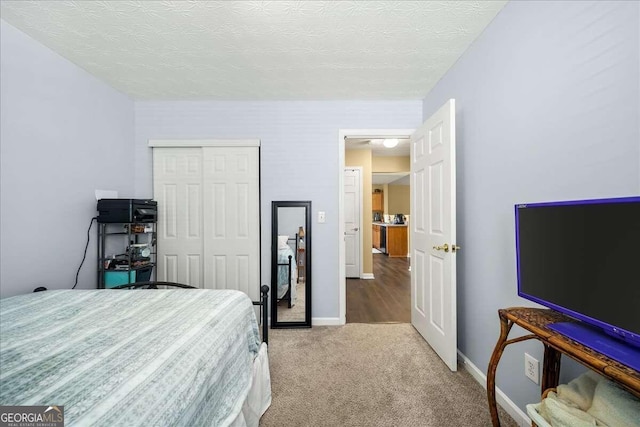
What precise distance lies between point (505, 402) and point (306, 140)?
112 inches

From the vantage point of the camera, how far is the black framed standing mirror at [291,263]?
2957 mm

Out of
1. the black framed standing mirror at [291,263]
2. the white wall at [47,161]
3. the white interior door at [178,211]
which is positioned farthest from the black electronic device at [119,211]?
the black framed standing mirror at [291,263]

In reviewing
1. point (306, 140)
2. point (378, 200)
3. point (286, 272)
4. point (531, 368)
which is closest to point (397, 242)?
point (378, 200)

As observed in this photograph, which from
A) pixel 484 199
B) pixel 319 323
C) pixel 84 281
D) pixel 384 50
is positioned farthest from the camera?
pixel 319 323

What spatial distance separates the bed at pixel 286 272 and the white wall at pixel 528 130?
1.72 m

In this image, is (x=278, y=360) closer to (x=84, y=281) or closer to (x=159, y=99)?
(x=84, y=281)

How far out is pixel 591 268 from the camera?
0.94 metres

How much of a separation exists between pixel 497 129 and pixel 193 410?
225 cm

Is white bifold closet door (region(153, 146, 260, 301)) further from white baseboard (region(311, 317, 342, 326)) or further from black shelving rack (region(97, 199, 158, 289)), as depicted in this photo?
white baseboard (region(311, 317, 342, 326))

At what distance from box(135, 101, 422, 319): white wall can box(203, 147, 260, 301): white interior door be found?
5.6 inches

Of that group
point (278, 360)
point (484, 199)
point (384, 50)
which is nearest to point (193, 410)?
point (278, 360)

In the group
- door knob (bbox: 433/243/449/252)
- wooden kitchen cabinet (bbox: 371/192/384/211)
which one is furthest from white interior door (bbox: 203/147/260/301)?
wooden kitchen cabinet (bbox: 371/192/384/211)

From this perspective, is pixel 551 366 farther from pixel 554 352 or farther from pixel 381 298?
pixel 381 298

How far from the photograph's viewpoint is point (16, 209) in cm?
186
